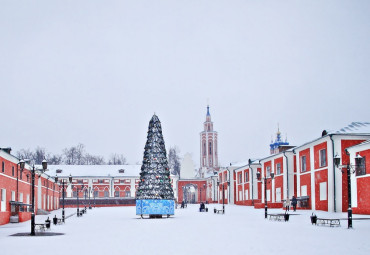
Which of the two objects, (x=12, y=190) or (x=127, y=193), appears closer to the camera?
(x=12, y=190)

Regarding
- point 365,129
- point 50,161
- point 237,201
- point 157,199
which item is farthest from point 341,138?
point 50,161

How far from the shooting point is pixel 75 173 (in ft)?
291

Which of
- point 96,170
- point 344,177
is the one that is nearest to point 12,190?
point 344,177

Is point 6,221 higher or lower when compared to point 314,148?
lower

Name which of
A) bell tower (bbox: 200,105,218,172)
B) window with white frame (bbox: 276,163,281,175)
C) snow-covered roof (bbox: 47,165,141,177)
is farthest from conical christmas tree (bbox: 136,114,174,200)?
bell tower (bbox: 200,105,218,172)

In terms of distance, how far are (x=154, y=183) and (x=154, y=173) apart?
724 millimetres

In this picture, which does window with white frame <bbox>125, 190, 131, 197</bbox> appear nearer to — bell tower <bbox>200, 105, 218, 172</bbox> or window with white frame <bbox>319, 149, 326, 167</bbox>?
bell tower <bbox>200, 105, 218, 172</bbox>

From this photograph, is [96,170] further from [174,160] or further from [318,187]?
[318,187]

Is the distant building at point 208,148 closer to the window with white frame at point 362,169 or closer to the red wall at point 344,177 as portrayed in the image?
the red wall at point 344,177

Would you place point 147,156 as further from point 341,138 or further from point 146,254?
point 146,254

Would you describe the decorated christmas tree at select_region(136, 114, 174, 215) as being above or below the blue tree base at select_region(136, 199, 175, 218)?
above

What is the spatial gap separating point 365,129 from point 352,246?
23501 mm

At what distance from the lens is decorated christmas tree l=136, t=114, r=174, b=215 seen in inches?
1364

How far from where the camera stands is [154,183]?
35062 mm
